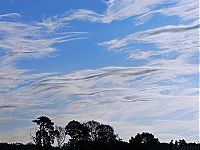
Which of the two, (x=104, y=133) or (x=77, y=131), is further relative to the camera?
(x=104, y=133)

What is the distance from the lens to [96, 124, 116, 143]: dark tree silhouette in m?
159

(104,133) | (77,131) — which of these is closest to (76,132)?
(77,131)

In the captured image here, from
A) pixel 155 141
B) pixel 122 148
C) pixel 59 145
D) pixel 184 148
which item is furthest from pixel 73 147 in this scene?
pixel 184 148

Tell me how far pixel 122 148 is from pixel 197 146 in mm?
50356

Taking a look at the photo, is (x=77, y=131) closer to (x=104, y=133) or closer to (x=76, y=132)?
(x=76, y=132)

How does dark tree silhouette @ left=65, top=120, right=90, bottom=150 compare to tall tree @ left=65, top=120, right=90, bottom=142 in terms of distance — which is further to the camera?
tall tree @ left=65, top=120, right=90, bottom=142

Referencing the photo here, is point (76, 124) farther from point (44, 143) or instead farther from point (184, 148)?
point (184, 148)

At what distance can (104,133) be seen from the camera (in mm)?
161250

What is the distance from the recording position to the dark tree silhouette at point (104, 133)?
522ft

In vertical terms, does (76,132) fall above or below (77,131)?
below

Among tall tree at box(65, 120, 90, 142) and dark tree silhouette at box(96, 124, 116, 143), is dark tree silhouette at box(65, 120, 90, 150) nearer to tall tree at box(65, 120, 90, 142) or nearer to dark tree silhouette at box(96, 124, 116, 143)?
tall tree at box(65, 120, 90, 142)

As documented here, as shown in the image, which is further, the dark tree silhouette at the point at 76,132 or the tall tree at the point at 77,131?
the tall tree at the point at 77,131

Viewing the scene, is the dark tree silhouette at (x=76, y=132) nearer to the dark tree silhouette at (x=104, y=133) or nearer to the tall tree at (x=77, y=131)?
the tall tree at (x=77, y=131)

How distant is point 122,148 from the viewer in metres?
148
